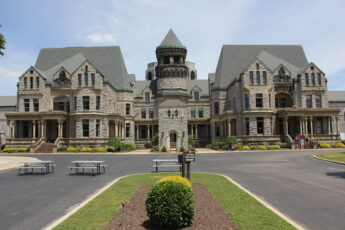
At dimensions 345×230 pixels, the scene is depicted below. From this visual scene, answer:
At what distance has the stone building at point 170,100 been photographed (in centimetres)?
4588

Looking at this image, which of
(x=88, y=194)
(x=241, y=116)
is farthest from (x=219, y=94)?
(x=88, y=194)

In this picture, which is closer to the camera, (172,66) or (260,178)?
(260,178)

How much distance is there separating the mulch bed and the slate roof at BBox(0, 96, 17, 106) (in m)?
77.1

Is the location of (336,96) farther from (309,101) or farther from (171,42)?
(171,42)

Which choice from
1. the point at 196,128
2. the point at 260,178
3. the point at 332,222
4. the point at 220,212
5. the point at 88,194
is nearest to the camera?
the point at 332,222

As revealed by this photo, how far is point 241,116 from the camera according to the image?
1861 inches

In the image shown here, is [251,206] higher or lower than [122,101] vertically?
lower

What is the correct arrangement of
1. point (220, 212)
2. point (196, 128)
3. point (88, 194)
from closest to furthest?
point (220, 212) → point (88, 194) → point (196, 128)

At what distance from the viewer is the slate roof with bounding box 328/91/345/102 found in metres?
66.7

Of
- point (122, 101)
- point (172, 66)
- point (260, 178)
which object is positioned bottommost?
point (260, 178)

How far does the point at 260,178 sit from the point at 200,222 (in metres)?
9.05

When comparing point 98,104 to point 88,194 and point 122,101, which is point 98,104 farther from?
point 88,194

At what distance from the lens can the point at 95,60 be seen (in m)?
56.4

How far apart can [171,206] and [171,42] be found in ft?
181
